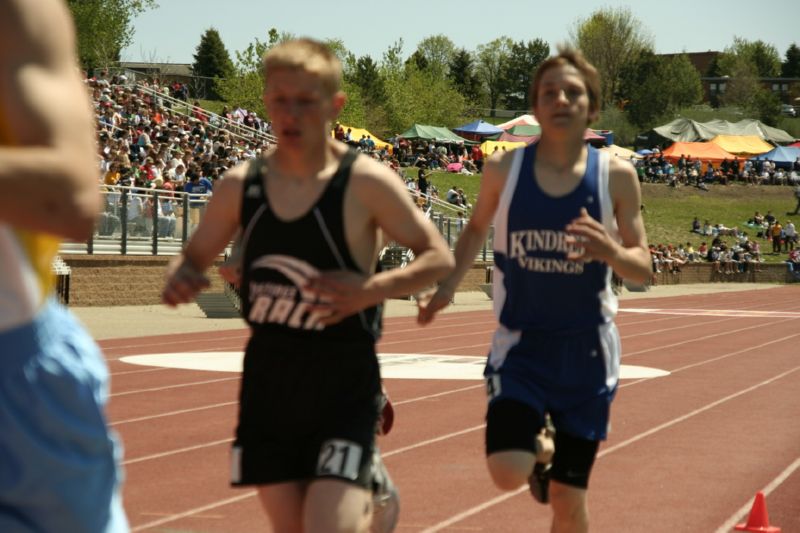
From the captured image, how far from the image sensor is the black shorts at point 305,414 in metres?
4.05

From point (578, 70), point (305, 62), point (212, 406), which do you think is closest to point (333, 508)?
point (305, 62)

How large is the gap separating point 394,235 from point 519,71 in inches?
5969

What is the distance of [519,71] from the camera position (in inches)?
6053

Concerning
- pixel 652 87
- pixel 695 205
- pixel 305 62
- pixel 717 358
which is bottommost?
pixel 695 205

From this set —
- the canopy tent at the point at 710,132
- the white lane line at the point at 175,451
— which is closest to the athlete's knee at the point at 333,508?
the white lane line at the point at 175,451

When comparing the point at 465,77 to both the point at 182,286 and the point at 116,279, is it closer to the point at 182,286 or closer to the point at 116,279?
the point at 116,279

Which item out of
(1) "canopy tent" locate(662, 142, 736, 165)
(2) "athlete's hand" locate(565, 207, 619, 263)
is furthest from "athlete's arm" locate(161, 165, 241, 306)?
(1) "canopy tent" locate(662, 142, 736, 165)

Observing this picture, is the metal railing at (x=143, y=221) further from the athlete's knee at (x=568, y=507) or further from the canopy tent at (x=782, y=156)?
the canopy tent at (x=782, y=156)

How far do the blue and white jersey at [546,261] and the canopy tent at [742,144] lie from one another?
75878 millimetres

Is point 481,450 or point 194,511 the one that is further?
point 481,450

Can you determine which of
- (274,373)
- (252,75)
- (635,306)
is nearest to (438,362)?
(274,373)

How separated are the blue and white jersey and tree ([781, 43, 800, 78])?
19040 cm

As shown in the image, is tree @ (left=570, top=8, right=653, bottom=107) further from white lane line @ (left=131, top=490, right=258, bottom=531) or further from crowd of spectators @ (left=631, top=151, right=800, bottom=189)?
white lane line @ (left=131, top=490, right=258, bottom=531)

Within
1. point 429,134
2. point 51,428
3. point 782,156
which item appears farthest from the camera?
point 782,156
